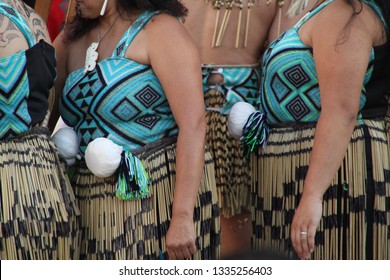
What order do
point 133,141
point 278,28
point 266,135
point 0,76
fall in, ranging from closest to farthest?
point 0,76 < point 133,141 < point 266,135 < point 278,28

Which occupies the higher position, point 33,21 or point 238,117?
point 33,21

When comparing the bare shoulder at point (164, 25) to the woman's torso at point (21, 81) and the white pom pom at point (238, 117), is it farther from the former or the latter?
the white pom pom at point (238, 117)

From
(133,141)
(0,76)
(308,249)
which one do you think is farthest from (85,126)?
(308,249)

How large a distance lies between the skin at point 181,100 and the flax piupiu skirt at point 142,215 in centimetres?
10

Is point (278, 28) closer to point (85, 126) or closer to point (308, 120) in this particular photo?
point (308, 120)

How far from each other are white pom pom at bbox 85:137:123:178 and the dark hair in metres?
0.53

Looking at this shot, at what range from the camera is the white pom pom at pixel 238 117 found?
11.9 feet

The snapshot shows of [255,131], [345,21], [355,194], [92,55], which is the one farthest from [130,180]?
[345,21]

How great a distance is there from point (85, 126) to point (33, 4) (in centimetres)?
61

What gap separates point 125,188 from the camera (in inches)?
123

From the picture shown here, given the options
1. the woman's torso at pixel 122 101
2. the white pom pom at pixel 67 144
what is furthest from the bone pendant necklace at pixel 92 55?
the white pom pom at pixel 67 144

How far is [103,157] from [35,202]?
0.29 metres

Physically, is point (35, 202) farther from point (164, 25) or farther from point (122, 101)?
point (164, 25)

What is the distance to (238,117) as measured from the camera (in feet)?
11.9
